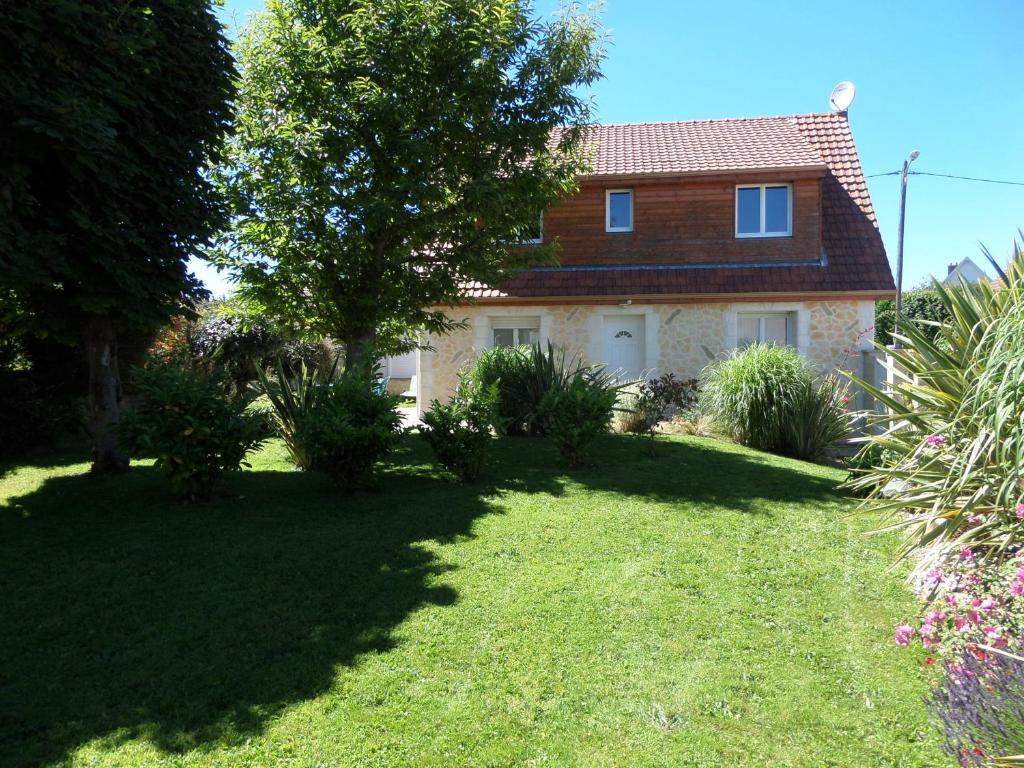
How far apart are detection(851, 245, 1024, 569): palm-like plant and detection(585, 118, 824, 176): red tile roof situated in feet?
33.2

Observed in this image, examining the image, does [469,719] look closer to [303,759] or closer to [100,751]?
[303,759]

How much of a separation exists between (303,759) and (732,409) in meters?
9.60

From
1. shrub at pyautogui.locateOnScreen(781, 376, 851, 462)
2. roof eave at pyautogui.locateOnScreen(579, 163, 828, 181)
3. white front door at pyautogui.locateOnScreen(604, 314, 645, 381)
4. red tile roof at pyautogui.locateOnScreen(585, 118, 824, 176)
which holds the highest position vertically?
red tile roof at pyautogui.locateOnScreen(585, 118, 824, 176)

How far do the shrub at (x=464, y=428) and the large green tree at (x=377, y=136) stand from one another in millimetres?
2558

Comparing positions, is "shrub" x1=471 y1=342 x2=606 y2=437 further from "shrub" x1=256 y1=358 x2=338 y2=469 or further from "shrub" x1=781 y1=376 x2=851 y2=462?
"shrub" x1=781 y1=376 x2=851 y2=462

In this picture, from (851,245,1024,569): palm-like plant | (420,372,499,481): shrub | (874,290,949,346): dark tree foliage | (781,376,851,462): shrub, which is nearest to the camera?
(851,245,1024,569): palm-like plant

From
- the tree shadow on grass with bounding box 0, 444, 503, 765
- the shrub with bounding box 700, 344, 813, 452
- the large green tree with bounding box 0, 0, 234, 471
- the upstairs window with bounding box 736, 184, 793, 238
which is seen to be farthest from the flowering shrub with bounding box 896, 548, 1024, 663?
the upstairs window with bounding box 736, 184, 793, 238

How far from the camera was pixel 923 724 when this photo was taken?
11.0ft

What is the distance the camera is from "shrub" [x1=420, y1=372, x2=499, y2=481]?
8.10m

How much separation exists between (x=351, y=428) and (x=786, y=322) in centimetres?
1066

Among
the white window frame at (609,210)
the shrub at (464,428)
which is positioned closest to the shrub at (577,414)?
the shrub at (464,428)

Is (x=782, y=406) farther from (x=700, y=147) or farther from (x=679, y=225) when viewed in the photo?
(x=700, y=147)

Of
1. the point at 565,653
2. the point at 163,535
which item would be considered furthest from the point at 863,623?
the point at 163,535

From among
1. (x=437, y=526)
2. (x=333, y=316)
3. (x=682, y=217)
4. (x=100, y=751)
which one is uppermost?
(x=682, y=217)
